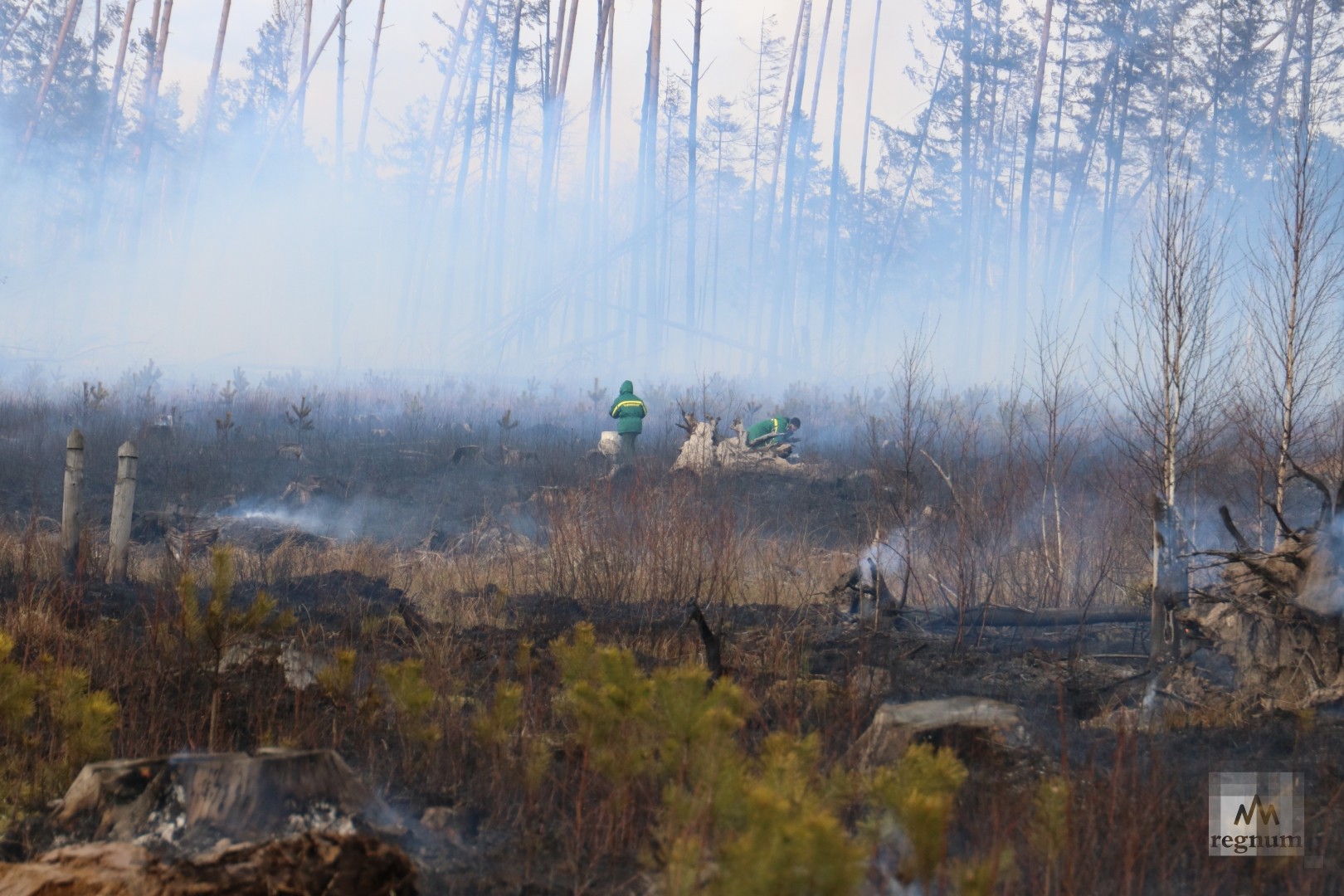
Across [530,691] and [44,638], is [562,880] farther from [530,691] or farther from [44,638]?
[44,638]

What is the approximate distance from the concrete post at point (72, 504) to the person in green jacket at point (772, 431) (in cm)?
941

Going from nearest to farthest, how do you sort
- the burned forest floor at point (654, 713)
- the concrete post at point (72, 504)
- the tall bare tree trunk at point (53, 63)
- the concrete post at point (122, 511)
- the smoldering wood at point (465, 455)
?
the burned forest floor at point (654, 713) → the concrete post at point (72, 504) → the concrete post at point (122, 511) → the smoldering wood at point (465, 455) → the tall bare tree trunk at point (53, 63)

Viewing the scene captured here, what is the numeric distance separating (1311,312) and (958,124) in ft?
103

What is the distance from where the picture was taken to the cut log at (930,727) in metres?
3.88

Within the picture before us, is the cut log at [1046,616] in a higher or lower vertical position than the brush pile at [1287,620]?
lower

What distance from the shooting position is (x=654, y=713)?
2961mm

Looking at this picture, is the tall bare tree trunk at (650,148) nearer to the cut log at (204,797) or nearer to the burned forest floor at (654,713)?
the burned forest floor at (654,713)

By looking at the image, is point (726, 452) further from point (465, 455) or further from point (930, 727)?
point (930, 727)

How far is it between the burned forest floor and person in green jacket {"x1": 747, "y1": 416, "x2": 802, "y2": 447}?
4183 mm

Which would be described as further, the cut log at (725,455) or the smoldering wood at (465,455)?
the smoldering wood at (465,455)

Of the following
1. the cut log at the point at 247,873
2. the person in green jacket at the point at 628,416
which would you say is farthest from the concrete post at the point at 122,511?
the person in green jacket at the point at 628,416

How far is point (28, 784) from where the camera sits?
3.35 metres

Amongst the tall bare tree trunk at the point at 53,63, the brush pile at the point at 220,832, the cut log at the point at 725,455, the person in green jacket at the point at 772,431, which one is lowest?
the brush pile at the point at 220,832

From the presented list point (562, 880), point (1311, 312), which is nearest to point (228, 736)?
point (562, 880)
